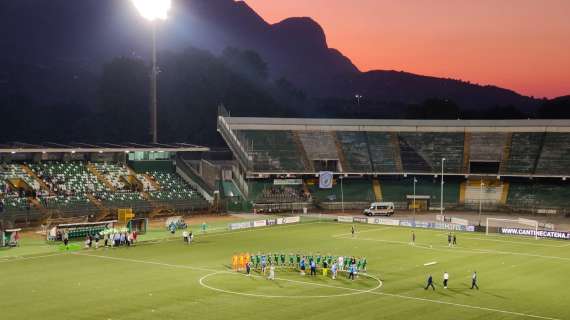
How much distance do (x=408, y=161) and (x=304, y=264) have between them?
54.7 metres

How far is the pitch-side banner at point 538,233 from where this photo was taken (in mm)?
67625

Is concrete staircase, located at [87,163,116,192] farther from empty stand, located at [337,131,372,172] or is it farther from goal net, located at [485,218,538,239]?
goal net, located at [485,218,538,239]

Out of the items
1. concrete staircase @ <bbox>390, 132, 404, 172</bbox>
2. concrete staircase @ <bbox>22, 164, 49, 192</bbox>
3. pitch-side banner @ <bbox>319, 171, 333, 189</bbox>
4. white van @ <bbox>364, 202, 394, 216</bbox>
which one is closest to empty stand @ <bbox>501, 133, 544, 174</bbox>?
concrete staircase @ <bbox>390, 132, 404, 172</bbox>

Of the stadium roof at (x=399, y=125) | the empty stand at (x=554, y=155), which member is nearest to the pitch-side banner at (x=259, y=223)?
the stadium roof at (x=399, y=125)

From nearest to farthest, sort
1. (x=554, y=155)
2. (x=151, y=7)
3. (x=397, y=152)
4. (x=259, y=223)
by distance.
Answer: (x=259, y=223) < (x=151, y=7) < (x=554, y=155) < (x=397, y=152)

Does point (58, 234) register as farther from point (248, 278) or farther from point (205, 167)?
point (205, 167)

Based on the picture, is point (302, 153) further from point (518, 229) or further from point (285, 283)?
point (285, 283)

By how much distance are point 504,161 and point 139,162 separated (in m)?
49.8

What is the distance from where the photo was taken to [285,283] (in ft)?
144

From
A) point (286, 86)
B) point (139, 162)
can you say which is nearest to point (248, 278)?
point (139, 162)

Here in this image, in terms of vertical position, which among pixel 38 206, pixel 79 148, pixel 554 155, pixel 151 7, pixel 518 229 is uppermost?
pixel 151 7

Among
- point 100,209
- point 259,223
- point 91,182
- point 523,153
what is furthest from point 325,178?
point 100,209

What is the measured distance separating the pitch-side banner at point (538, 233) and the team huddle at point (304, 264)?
27.5m

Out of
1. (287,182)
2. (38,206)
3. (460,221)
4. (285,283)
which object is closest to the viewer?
(285,283)
